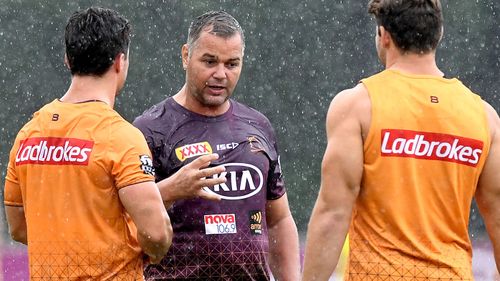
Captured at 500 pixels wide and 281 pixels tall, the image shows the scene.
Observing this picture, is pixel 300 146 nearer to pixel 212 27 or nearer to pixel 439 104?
pixel 212 27

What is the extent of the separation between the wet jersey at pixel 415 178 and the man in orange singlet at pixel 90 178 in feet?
2.41

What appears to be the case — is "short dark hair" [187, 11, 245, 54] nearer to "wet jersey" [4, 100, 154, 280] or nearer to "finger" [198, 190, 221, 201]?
"finger" [198, 190, 221, 201]

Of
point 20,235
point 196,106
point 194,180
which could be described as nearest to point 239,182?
point 196,106

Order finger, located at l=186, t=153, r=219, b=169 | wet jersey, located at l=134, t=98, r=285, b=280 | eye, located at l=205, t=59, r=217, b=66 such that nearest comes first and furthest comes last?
finger, located at l=186, t=153, r=219, b=169
wet jersey, located at l=134, t=98, r=285, b=280
eye, located at l=205, t=59, r=217, b=66

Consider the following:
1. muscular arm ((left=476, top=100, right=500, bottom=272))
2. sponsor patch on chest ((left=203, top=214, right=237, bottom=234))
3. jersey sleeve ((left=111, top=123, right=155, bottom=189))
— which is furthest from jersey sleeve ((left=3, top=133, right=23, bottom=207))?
muscular arm ((left=476, top=100, right=500, bottom=272))

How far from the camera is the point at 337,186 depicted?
3.92 meters

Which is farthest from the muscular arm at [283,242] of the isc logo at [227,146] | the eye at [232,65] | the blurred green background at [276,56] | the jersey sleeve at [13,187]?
the blurred green background at [276,56]

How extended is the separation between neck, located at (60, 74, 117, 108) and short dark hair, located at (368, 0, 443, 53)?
979 mm

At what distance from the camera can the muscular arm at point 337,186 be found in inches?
153

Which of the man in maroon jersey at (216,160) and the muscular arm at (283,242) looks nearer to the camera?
the man in maroon jersey at (216,160)

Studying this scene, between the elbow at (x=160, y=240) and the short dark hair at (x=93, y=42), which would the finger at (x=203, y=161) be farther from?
the short dark hair at (x=93, y=42)

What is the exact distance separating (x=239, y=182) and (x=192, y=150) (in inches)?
9.2

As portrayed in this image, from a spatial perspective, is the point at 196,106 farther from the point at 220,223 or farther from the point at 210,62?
the point at 220,223

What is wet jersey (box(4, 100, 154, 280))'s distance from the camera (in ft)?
13.1
